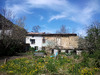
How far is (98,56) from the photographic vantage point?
733 cm

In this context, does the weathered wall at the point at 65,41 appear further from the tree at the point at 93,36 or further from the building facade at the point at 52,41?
the tree at the point at 93,36

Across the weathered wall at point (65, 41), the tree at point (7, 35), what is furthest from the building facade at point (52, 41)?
the tree at point (7, 35)

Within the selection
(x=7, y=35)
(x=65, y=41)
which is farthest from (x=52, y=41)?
(x=7, y=35)

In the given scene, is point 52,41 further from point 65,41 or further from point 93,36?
point 93,36

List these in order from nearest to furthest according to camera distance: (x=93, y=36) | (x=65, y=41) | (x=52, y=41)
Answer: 1. (x=93, y=36)
2. (x=52, y=41)
3. (x=65, y=41)

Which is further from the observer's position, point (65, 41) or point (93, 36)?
point (65, 41)

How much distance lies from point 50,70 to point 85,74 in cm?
226

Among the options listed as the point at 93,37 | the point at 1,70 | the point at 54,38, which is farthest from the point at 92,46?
the point at 54,38

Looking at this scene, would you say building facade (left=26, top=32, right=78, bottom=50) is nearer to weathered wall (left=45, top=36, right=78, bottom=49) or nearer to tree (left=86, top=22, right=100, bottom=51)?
weathered wall (left=45, top=36, right=78, bottom=49)

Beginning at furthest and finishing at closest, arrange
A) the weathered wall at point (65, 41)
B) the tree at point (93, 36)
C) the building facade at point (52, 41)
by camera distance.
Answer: the weathered wall at point (65, 41) → the building facade at point (52, 41) → the tree at point (93, 36)

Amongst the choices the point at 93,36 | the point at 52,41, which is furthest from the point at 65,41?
the point at 93,36

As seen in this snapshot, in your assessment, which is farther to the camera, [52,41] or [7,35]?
[52,41]

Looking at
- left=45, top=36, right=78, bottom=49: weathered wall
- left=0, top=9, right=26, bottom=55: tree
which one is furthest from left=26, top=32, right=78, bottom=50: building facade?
left=0, top=9, right=26, bottom=55: tree

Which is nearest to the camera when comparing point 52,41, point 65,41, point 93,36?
point 93,36
